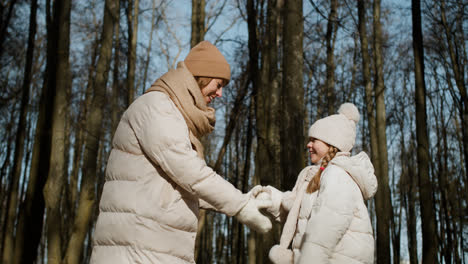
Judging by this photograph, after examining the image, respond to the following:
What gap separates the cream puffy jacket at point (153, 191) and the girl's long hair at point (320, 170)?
87 cm

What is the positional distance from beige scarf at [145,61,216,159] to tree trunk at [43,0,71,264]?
15.5ft

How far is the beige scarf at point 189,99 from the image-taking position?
273cm

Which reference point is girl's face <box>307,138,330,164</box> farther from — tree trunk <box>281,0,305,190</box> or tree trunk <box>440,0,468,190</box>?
tree trunk <box>440,0,468,190</box>

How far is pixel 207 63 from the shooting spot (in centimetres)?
295

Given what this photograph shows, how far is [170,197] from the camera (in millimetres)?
2596

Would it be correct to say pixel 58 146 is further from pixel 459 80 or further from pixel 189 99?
pixel 459 80

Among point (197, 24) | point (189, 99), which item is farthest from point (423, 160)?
point (189, 99)

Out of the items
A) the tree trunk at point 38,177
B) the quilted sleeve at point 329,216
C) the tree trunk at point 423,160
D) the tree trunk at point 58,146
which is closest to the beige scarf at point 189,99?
the quilted sleeve at point 329,216

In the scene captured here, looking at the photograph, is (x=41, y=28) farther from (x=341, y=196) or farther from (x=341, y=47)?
(x=341, y=196)

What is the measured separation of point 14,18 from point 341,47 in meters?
12.8

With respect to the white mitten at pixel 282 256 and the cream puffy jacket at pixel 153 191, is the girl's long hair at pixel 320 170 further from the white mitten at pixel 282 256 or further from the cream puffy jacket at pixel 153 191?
the cream puffy jacket at pixel 153 191

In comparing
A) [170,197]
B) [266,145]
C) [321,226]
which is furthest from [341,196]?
[266,145]

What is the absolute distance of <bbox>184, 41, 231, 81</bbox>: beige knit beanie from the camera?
9.69 ft

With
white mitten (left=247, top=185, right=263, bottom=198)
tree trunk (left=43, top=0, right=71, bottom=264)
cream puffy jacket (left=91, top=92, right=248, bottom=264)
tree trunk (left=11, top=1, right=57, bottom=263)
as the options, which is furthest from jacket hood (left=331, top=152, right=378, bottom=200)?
tree trunk (left=11, top=1, right=57, bottom=263)
